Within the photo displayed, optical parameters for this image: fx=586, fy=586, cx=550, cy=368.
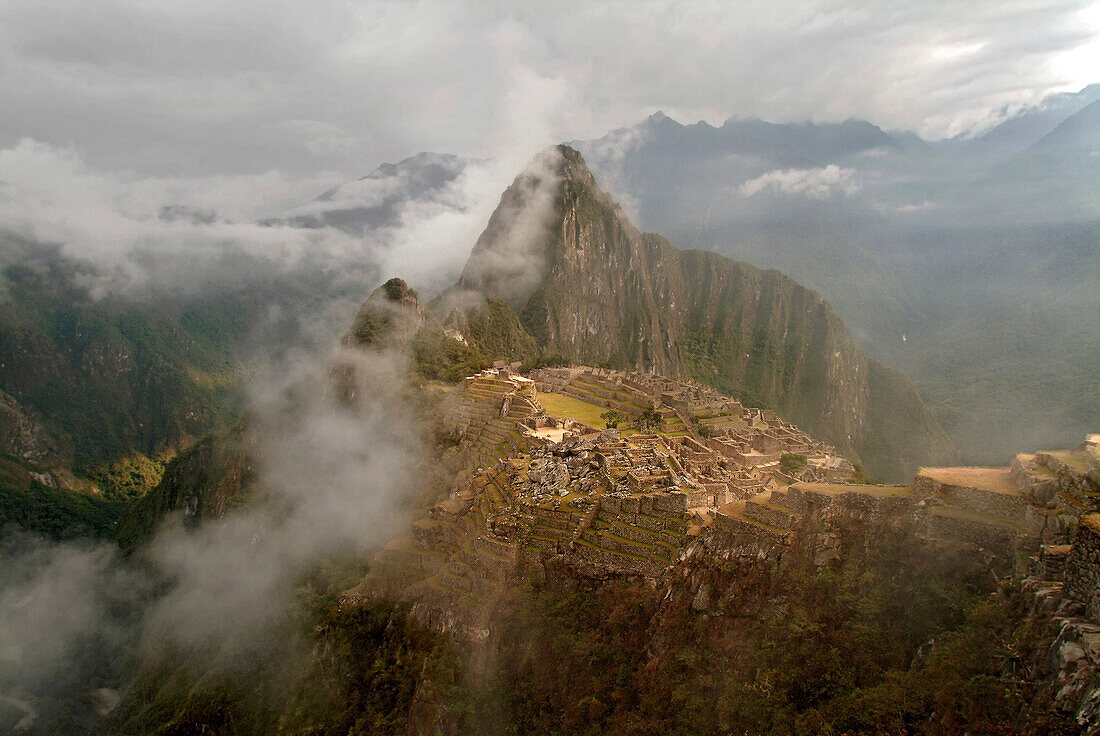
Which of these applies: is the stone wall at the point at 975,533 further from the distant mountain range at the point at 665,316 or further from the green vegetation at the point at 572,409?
the distant mountain range at the point at 665,316

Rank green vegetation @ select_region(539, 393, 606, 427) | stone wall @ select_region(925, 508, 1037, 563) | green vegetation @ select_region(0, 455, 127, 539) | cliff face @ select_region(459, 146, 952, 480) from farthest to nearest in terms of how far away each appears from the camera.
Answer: cliff face @ select_region(459, 146, 952, 480)
green vegetation @ select_region(0, 455, 127, 539)
green vegetation @ select_region(539, 393, 606, 427)
stone wall @ select_region(925, 508, 1037, 563)

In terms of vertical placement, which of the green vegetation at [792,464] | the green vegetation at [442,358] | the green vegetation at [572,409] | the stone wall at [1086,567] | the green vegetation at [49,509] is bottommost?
the green vegetation at [49,509]

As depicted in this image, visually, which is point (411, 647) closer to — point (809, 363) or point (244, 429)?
point (244, 429)

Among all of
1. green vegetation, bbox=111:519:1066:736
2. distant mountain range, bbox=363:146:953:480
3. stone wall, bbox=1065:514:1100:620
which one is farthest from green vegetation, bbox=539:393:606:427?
distant mountain range, bbox=363:146:953:480

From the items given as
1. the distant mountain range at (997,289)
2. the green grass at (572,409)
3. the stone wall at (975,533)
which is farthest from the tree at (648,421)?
the distant mountain range at (997,289)

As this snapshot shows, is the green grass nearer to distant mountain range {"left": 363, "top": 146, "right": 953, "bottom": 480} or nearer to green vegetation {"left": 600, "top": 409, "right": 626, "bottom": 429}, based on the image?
green vegetation {"left": 600, "top": 409, "right": 626, "bottom": 429}

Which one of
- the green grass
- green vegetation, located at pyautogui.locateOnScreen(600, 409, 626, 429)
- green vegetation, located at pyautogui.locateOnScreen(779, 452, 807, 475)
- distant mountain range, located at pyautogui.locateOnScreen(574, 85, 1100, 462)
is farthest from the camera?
distant mountain range, located at pyautogui.locateOnScreen(574, 85, 1100, 462)

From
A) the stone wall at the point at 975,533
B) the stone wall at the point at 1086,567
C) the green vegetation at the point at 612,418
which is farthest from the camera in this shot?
the green vegetation at the point at 612,418

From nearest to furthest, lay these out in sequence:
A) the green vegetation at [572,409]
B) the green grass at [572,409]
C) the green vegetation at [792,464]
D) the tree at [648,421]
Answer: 1. the green vegetation at [792,464]
2. the tree at [648,421]
3. the green grass at [572,409]
4. the green vegetation at [572,409]

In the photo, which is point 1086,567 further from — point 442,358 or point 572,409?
point 442,358
